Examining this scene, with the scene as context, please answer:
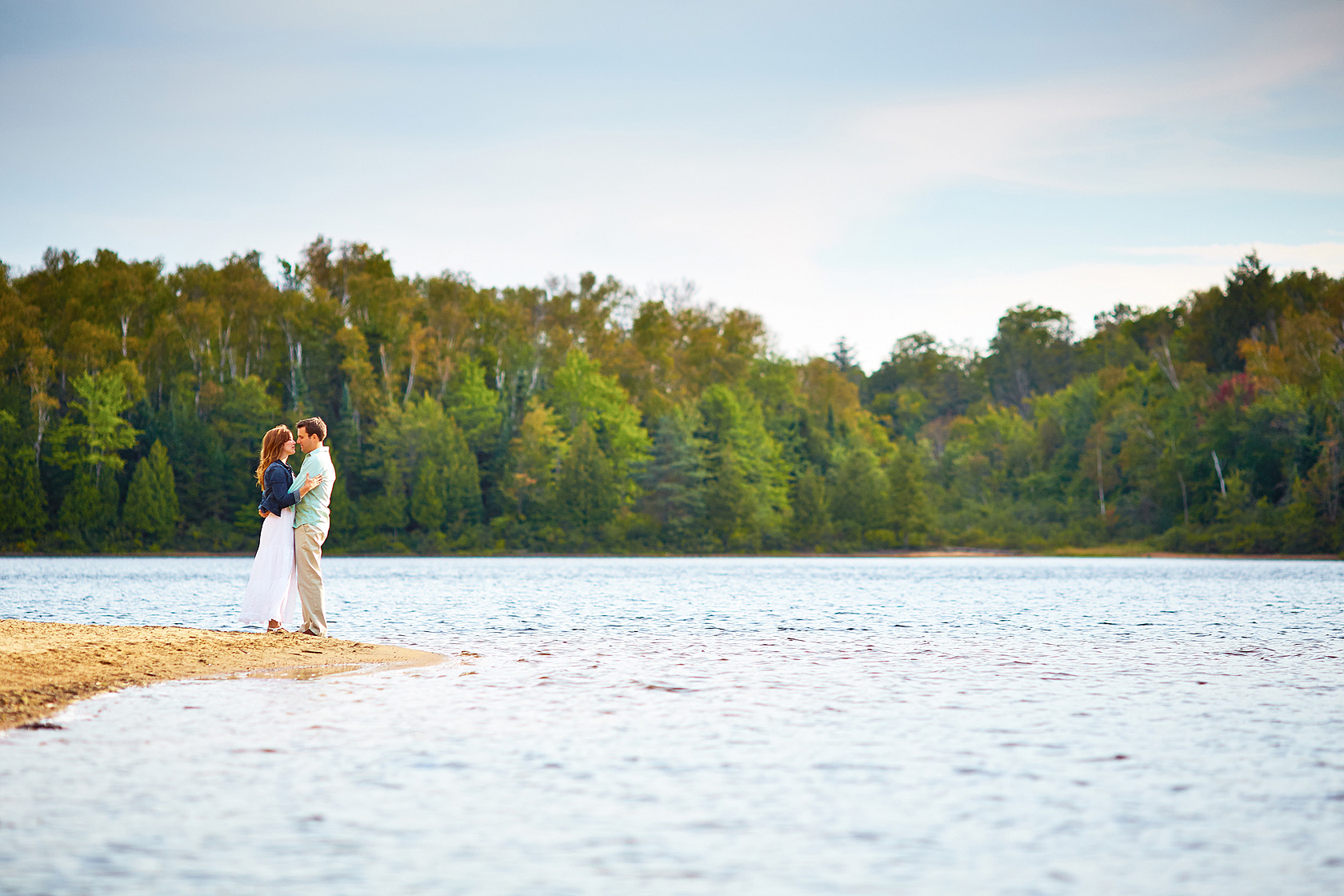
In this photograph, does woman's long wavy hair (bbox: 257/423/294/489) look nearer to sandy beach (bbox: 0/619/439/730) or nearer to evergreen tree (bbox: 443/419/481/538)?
sandy beach (bbox: 0/619/439/730)

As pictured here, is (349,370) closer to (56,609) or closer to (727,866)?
(56,609)

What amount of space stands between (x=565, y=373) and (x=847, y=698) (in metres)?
74.9

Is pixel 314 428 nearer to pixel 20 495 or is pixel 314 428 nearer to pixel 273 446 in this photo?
pixel 273 446

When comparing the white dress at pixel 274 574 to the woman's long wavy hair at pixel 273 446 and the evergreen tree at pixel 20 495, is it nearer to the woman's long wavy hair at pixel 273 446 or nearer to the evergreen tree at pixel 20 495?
the woman's long wavy hair at pixel 273 446

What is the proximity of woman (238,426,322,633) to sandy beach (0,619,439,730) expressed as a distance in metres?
0.30

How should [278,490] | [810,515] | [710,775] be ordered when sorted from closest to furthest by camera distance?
[710,775] → [278,490] → [810,515]

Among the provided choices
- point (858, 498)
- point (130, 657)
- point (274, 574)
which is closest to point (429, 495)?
point (858, 498)

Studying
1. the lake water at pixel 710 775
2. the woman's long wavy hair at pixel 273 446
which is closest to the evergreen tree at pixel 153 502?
the woman's long wavy hair at pixel 273 446

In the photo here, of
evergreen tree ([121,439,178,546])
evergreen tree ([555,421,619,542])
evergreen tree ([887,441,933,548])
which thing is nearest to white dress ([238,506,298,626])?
evergreen tree ([121,439,178,546])

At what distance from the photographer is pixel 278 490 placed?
45.0 ft

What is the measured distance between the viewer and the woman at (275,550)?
1370 centimetres

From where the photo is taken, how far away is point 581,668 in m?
12.3

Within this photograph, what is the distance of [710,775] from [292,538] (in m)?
7.94

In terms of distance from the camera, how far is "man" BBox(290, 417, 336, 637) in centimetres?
1368
